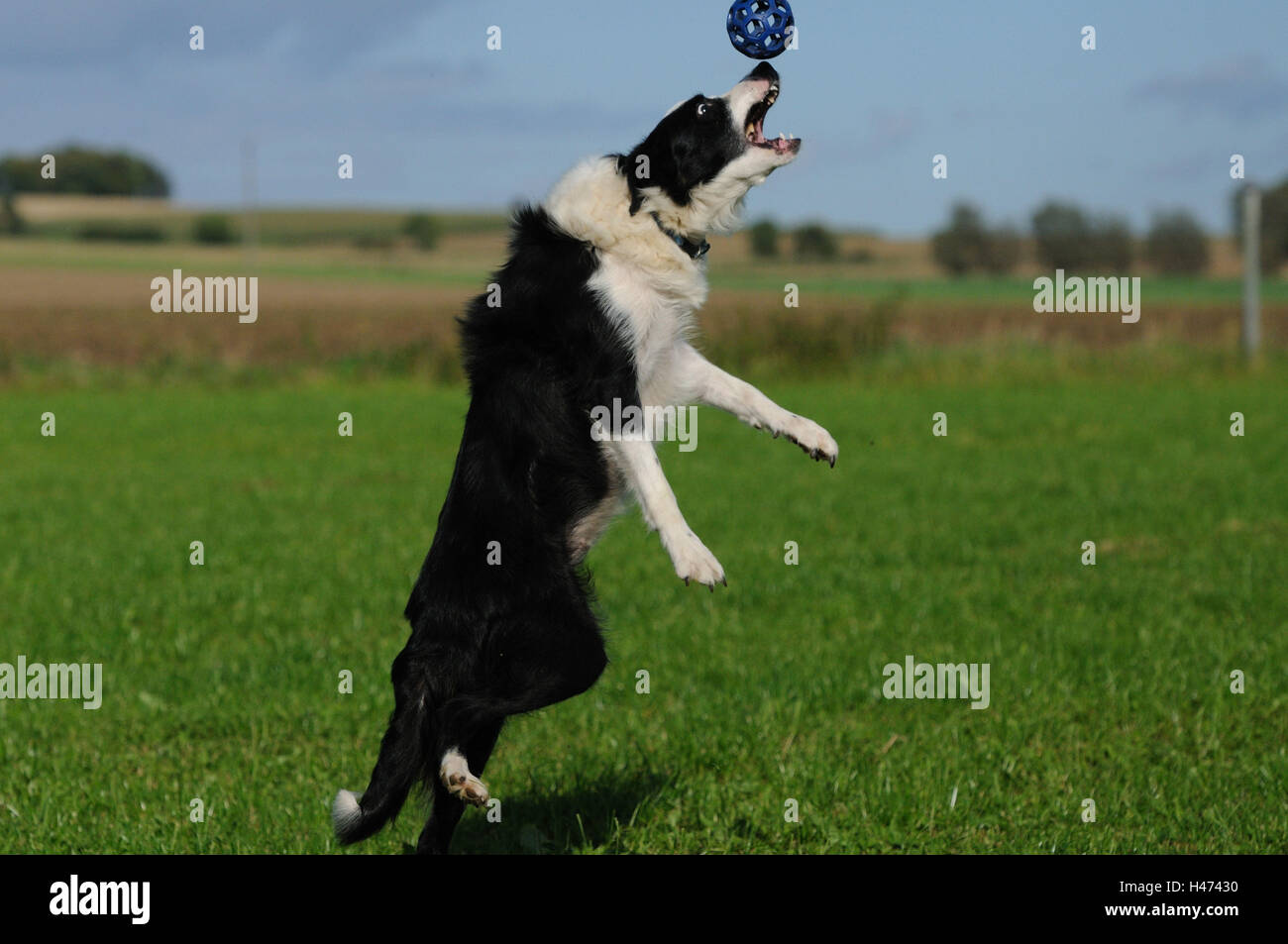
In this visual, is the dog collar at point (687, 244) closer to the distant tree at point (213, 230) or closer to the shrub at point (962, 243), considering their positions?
the shrub at point (962, 243)

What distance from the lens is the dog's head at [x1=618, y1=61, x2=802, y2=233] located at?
3965mm

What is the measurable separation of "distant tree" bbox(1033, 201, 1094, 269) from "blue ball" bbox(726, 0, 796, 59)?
159 feet

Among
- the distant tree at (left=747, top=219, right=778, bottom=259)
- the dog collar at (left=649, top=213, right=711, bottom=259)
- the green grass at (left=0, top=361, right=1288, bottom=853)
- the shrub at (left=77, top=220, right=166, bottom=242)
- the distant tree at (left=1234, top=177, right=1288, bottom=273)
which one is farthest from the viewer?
the shrub at (left=77, top=220, right=166, bottom=242)

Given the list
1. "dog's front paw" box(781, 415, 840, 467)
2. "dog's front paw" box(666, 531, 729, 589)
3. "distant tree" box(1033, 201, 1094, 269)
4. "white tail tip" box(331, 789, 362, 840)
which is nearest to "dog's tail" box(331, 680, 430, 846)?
"white tail tip" box(331, 789, 362, 840)

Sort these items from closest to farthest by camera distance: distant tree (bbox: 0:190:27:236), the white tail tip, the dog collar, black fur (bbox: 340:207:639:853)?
black fur (bbox: 340:207:639:853) → the dog collar → the white tail tip → distant tree (bbox: 0:190:27:236)

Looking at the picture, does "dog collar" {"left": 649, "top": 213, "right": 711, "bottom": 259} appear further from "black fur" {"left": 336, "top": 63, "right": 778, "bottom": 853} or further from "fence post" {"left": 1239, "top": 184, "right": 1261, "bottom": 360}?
"fence post" {"left": 1239, "top": 184, "right": 1261, "bottom": 360}

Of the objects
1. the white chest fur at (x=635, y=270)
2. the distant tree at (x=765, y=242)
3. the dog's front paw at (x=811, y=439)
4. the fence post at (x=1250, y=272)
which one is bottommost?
the dog's front paw at (x=811, y=439)

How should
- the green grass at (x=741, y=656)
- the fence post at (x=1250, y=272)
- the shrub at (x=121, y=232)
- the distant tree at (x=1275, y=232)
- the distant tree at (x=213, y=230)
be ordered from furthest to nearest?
the distant tree at (x=213, y=230) → the shrub at (x=121, y=232) → the distant tree at (x=1275, y=232) → the fence post at (x=1250, y=272) → the green grass at (x=741, y=656)

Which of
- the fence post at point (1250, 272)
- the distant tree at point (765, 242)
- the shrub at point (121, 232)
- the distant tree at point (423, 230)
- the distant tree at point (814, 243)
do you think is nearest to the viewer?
the fence post at point (1250, 272)

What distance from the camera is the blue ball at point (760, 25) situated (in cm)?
371

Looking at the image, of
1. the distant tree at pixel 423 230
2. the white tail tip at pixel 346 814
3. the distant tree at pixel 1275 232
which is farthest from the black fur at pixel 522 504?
the distant tree at pixel 423 230

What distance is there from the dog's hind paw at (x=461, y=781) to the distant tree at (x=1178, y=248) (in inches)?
2307

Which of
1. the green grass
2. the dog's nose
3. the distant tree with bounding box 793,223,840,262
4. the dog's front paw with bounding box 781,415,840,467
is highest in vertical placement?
the distant tree with bounding box 793,223,840,262

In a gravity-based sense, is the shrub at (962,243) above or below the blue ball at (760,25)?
above
